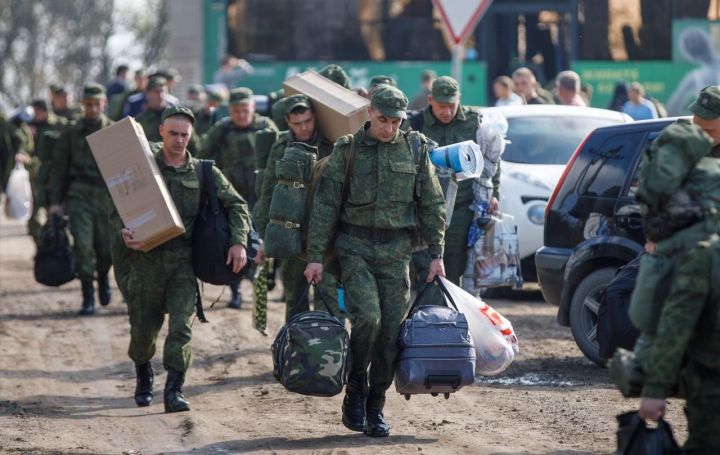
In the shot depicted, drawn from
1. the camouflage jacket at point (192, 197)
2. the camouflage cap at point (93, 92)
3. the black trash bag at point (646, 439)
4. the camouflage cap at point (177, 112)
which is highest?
the camouflage cap at point (177, 112)

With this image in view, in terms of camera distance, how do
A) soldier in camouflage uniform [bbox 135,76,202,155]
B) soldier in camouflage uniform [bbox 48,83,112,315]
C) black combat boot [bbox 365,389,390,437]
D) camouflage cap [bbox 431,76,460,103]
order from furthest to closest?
soldier in camouflage uniform [bbox 135,76,202,155]
soldier in camouflage uniform [bbox 48,83,112,315]
camouflage cap [bbox 431,76,460,103]
black combat boot [bbox 365,389,390,437]

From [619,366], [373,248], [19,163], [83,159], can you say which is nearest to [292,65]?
[19,163]

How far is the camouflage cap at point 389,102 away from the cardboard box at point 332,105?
146 centimetres

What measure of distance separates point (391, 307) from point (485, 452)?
93 cm

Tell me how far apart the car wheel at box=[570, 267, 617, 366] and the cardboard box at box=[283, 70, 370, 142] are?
1.97 metres

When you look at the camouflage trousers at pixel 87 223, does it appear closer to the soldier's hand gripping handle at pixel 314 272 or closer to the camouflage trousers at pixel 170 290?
the camouflage trousers at pixel 170 290

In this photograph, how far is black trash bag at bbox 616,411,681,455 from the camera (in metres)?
5.68

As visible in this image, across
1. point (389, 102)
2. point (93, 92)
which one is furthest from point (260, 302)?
point (93, 92)

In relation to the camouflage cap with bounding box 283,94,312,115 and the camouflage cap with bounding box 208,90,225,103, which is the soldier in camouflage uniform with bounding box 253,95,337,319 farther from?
the camouflage cap with bounding box 208,90,225,103

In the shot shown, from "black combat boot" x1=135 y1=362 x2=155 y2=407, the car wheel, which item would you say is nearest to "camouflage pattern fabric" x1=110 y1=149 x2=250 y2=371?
"black combat boot" x1=135 y1=362 x2=155 y2=407

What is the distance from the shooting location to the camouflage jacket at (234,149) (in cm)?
1398

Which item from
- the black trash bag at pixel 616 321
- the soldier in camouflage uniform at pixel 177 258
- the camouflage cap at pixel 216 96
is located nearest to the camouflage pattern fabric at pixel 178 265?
the soldier in camouflage uniform at pixel 177 258

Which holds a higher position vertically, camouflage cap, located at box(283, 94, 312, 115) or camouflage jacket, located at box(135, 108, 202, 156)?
camouflage cap, located at box(283, 94, 312, 115)

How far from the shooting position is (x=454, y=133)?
1085 centimetres
